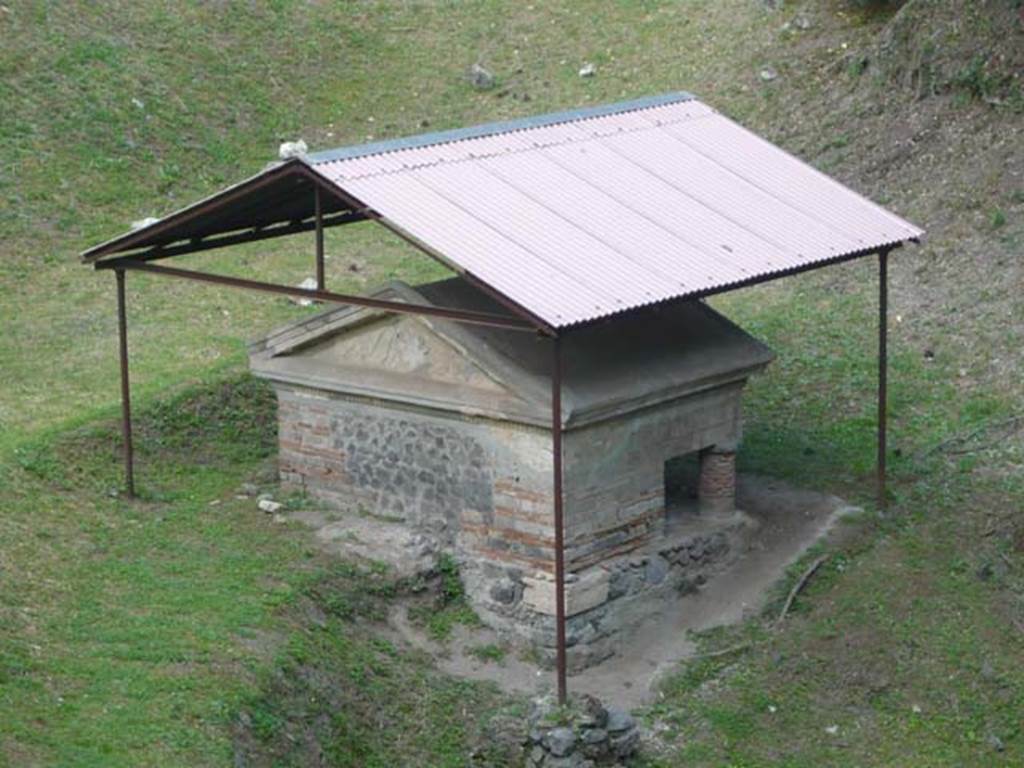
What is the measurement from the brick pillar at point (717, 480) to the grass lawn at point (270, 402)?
3.11 ft

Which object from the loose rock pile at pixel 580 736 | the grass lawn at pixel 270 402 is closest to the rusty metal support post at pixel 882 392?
the grass lawn at pixel 270 402

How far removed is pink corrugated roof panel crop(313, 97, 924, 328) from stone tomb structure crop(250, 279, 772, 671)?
626mm

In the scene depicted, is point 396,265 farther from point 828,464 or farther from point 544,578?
point 544,578

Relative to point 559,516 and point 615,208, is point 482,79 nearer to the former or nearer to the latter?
point 615,208

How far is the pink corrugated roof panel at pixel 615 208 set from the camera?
41.7 ft

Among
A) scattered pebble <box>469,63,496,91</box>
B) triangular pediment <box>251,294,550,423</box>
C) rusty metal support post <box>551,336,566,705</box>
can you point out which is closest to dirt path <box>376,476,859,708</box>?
rusty metal support post <box>551,336,566,705</box>

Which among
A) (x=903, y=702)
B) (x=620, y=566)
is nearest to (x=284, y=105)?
(x=620, y=566)

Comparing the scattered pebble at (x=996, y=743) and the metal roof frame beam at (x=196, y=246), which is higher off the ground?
the metal roof frame beam at (x=196, y=246)

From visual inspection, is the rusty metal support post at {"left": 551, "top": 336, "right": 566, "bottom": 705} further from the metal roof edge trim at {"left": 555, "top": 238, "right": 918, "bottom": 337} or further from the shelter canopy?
the shelter canopy

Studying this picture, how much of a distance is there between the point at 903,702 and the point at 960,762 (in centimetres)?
73

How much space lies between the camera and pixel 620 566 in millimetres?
14086

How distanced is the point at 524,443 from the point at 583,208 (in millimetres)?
1752

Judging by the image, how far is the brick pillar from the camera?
594 inches

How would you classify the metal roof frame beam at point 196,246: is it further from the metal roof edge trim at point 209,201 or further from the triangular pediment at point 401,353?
the triangular pediment at point 401,353
